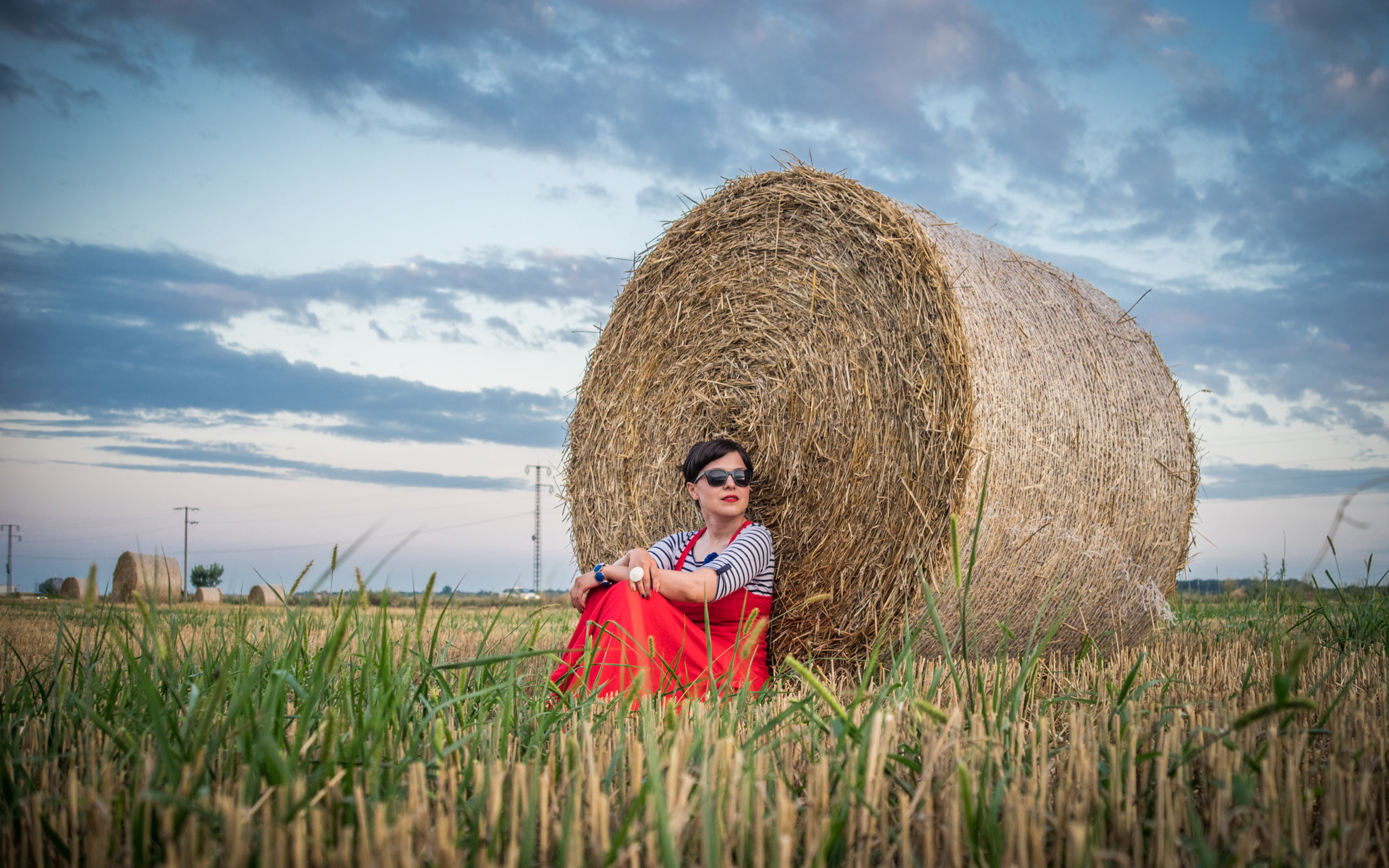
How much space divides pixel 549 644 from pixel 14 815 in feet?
13.7

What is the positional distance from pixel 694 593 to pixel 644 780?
2038 mm

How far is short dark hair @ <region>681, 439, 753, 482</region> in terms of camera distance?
14.7ft

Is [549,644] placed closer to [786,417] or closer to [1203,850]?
[786,417]

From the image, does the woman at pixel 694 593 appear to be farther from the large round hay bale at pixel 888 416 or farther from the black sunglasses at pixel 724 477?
the large round hay bale at pixel 888 416

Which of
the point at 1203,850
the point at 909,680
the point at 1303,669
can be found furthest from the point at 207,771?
the point at 1303,669

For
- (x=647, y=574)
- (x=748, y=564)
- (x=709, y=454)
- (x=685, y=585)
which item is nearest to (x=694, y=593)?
(x=685, y=585)

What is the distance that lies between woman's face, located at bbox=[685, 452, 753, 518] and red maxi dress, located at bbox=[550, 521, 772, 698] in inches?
4.8

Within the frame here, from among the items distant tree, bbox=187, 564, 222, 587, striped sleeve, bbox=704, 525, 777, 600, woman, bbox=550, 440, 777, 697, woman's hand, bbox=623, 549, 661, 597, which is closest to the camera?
woman, bbox=550, 440, 777, 697

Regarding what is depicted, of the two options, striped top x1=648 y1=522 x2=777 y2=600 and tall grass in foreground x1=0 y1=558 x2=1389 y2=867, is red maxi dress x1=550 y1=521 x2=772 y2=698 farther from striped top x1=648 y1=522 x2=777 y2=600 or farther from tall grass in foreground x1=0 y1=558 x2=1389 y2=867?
tall grass in foreground x1=0 y1=558 x2=1389 y2=867

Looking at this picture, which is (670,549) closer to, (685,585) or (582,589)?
(582,589)

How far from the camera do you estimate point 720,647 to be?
4320mm

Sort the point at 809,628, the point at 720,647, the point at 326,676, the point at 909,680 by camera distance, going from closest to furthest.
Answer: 1. the point at 326,676
2. the point at 909,680
3. the point at 720,647
4. the point at 809,628

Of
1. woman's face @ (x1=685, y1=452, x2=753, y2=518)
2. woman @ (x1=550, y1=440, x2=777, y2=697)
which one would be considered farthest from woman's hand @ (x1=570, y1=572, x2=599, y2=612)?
woman's face @ (x1=685, y1=452, x2=753, y2=518)

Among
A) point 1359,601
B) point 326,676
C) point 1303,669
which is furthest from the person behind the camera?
point 1359,601
